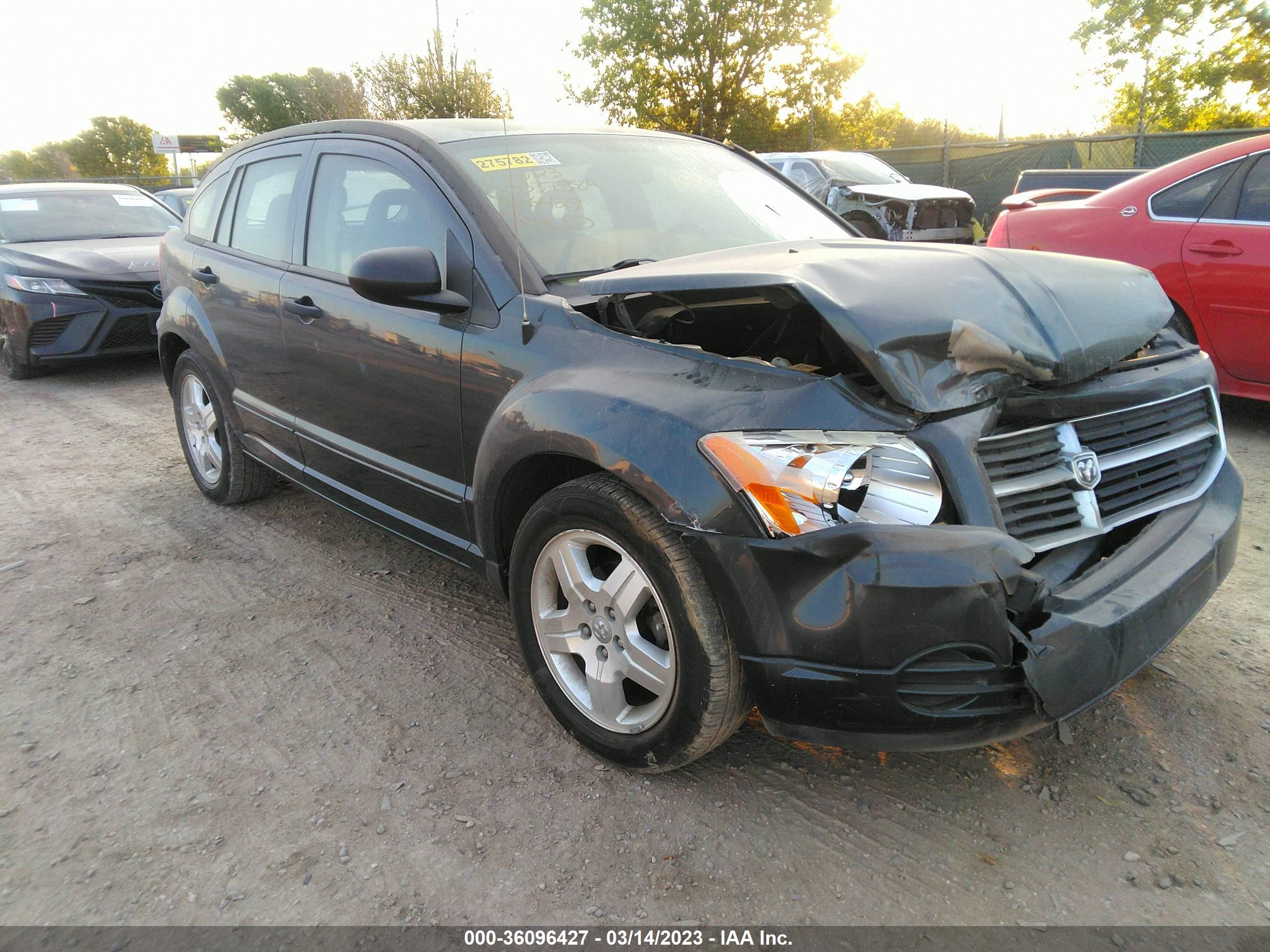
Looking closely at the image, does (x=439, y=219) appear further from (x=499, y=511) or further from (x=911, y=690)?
(x=911, y=690)

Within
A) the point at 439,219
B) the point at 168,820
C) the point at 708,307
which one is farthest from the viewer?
the point at 439,219

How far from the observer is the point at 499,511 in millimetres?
2637

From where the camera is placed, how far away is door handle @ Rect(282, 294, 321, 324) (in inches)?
130

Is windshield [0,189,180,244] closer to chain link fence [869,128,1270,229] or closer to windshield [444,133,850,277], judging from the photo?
windshield [444,133,850,277]

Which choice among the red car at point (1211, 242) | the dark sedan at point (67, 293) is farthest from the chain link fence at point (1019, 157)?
the dark sedan at point (67, 293)

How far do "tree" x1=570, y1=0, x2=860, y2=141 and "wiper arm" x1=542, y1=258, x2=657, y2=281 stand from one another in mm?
32901

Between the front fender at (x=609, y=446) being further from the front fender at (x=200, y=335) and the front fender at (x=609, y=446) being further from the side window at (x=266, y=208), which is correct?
the front fender at (x=200, y=335)

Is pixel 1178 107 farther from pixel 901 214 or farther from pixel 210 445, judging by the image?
pixel 210 445

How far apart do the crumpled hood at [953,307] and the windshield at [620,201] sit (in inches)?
16.8

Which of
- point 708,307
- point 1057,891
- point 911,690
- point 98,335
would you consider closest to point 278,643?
point 708,307

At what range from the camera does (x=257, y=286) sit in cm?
372

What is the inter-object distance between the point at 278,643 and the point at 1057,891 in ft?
8.43

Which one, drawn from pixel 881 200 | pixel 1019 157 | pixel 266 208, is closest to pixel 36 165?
pixel 1019 157

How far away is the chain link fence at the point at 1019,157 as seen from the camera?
44.2 ft
